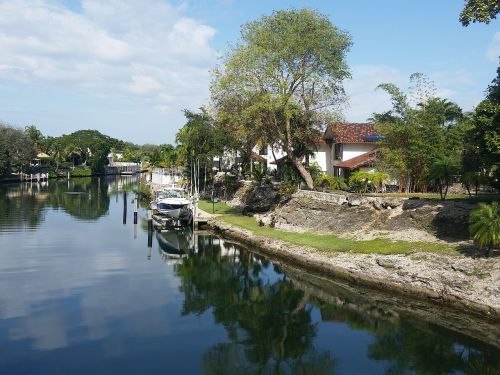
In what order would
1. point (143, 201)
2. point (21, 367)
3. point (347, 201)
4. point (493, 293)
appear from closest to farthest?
1. point (21, 367)
2. point (493, 293)
3. point (347, 201)
4. point (143, 201)

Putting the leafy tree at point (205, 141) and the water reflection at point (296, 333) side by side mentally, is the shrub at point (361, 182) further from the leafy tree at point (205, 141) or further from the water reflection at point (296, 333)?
the leafy tree at point (205, 141)

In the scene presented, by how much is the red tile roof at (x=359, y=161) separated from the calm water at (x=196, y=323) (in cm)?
2071

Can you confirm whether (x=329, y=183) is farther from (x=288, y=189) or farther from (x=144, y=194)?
(x=144, y=194)

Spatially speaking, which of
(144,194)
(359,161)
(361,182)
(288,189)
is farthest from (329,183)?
(144,194)

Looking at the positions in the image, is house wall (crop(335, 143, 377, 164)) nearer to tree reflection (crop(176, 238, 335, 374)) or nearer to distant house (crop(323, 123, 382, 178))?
distant house (crop(323, 123, 382, 178))

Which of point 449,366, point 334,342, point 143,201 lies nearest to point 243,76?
point 334,342

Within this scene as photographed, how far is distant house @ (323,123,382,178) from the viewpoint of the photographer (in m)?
59.2

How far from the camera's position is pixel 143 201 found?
290ft

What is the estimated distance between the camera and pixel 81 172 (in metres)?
153

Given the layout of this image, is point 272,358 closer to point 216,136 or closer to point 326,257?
point 326,257

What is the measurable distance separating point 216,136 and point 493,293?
4648cm

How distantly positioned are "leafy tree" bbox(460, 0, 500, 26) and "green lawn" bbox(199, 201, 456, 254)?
1276cm

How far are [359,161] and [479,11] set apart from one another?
33.7m

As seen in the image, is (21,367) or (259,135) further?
(259,135)
